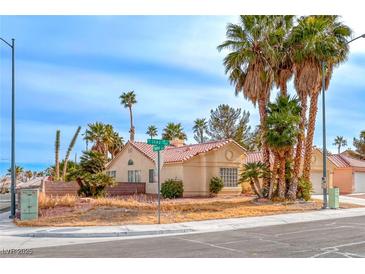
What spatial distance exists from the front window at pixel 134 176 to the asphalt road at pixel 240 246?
2166cm

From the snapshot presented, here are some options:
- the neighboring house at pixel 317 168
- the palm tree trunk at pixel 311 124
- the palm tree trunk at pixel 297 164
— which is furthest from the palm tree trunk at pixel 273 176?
the neighboring house at pixel 317 168

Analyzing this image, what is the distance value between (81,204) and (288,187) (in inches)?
502

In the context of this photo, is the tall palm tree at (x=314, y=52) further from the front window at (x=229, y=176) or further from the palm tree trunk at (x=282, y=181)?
the front window at (x=229, y=176)

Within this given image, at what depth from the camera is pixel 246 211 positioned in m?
21.6

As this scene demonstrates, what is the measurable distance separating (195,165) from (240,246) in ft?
69.4

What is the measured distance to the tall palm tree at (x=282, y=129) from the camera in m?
25.2

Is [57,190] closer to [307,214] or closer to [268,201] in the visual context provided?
[268,201]

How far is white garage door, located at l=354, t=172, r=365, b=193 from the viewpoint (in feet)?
142

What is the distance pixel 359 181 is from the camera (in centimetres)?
4372
